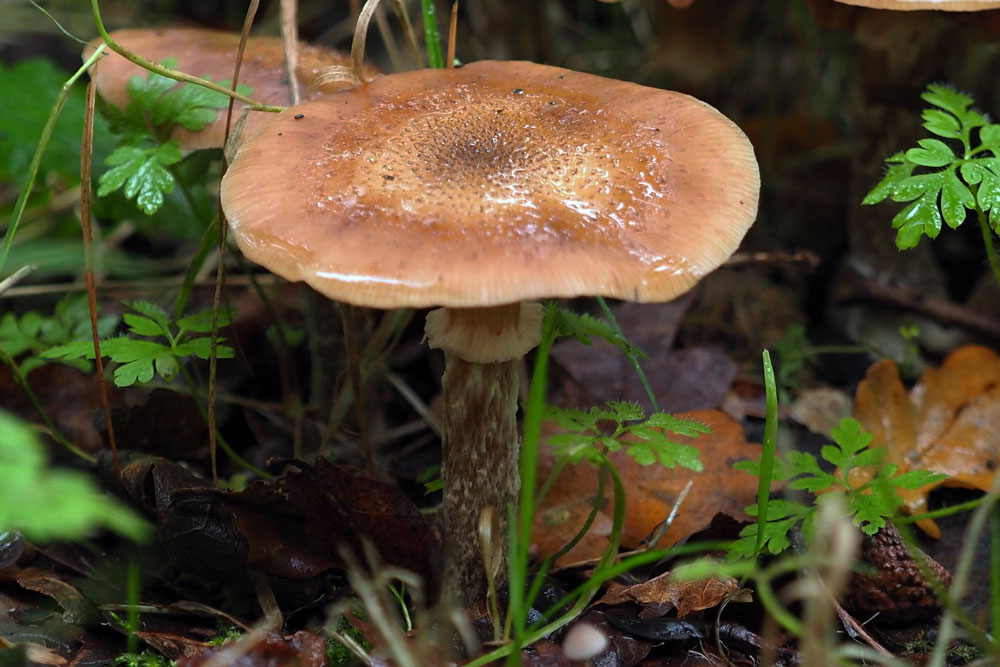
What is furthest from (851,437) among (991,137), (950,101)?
(950,101)

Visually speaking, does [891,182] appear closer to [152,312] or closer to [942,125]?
[942,125]

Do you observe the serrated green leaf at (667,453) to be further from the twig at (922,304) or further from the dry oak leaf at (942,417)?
the twig at (922,304)

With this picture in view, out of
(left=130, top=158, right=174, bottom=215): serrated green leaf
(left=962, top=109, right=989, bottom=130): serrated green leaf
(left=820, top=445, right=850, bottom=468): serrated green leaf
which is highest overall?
(left=962, top=109, right=989, bottom=130): serrated green leaf

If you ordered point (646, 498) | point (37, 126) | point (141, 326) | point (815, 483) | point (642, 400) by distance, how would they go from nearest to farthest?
point (815, 483)
point (141, 326)
point (646, 498)
point (642, 400)
point (37, 126)

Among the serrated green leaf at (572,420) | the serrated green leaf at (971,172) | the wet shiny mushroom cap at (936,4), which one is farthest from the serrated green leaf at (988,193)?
the serrated green leaf at (572,420)

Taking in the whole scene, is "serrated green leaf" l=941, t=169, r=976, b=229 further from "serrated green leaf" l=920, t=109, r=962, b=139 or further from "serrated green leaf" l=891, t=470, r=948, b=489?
"serrated green leaf" l=891, t=470, r=948, b=489

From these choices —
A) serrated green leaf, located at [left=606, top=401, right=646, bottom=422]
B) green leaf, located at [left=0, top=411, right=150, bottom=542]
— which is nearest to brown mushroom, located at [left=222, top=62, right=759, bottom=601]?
serrated green leaf, located at [left=606, top=401, right=646, bottom=422]
